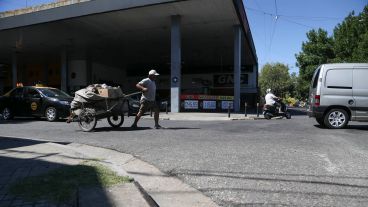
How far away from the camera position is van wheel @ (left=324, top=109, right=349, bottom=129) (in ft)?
37.9

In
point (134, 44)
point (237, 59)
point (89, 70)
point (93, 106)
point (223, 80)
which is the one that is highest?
point (134, 44)

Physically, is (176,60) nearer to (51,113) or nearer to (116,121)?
(51,113)

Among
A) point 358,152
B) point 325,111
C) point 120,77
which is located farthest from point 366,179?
point 120,77

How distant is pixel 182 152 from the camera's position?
6520mm

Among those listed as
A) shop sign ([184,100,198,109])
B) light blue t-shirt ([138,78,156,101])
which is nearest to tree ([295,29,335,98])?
shop sign ([184,100,198,109])

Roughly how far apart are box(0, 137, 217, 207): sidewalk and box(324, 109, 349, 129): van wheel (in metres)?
7.36

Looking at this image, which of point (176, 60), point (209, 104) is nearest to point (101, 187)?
point (176, 60)

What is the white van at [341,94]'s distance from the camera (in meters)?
11.4

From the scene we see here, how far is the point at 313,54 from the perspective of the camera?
1748 inches

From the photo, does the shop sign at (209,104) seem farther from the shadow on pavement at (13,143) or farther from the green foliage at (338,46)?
the shadow on pavement at (13,143)

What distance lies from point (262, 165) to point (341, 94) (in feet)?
23.3

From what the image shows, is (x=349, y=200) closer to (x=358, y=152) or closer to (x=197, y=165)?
(x=197, y=165)

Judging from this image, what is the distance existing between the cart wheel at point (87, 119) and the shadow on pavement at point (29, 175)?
10.0 ft

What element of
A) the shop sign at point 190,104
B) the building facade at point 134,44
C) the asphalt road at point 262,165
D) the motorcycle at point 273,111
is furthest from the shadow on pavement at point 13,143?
the shop sign at point 190,104
